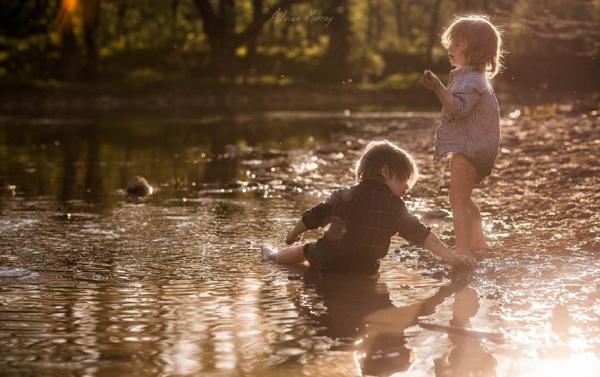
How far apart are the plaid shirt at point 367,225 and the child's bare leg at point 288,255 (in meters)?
0.30

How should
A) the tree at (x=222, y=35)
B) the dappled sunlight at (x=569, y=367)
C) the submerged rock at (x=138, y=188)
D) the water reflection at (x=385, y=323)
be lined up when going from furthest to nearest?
1. the tree at (x=222, y=35)
2. the submerged rock at (x=138, y=188)
3. the water reflection at (x=385, y=323)
4. the dappled sunlight at (x=569, y=367)

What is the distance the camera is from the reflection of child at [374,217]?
5801 mm

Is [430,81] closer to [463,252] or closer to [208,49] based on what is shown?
[463,252]

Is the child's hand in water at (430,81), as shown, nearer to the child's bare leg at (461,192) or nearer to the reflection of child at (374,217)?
the reflection of child at (374,217)

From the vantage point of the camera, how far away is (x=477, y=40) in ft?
20.8

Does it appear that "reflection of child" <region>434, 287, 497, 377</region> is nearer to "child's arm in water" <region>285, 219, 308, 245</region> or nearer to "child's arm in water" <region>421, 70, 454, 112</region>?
"child's arm in water" <region>285, 219, 308, 245</region>

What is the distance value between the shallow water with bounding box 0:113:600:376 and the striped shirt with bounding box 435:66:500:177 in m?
0.63

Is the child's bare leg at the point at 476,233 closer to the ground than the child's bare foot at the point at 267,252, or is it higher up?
higher up

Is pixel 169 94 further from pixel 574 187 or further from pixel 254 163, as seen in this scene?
pixel 574 187

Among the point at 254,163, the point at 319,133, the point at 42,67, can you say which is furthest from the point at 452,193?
the point at 42,67

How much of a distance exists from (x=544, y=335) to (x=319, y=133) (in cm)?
1562

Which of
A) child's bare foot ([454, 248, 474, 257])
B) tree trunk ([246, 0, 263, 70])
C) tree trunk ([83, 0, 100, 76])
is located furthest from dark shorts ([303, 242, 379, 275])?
tree trunk ([83, 0, 100, 76])

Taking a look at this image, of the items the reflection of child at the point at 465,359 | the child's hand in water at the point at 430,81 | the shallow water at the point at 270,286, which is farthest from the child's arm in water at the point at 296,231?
the reflection of child at the point at 465,359

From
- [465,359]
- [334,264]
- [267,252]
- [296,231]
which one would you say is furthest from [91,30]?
[465,359]
